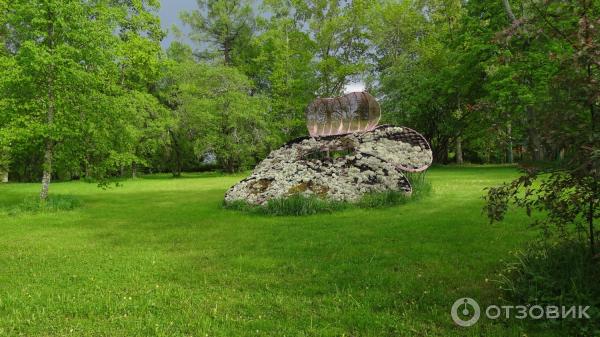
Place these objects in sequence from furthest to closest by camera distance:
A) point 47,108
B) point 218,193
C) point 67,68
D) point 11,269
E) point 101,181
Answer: point 218,193 < point 101,181 < point 47,108 < point 67,68 < point 11,269

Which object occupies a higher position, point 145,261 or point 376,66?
point 376,66

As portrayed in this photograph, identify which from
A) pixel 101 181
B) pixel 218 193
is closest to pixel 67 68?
pixel 101 181

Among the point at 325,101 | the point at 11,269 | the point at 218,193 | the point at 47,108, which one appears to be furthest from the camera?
the point at 325,101

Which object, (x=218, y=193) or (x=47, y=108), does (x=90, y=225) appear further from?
(x=218, y=193)

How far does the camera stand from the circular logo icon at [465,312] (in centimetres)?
390

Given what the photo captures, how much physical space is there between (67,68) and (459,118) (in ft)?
84.1

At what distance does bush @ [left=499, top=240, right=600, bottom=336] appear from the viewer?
12.0 ft

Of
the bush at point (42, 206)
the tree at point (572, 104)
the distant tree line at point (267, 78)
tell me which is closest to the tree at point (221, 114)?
the distant tree line at point (267, 78)

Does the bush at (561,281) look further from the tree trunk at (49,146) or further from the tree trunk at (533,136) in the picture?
the tree trunk at (49,146)

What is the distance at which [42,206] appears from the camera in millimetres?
11797

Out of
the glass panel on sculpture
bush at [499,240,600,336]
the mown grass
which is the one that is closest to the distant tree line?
bush at [499,240,600,336]

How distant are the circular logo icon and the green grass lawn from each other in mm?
82

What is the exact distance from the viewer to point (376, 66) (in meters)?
40.0

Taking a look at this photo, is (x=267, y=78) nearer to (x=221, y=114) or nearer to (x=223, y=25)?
(x=223, y=25)
